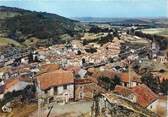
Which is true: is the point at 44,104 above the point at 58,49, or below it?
below

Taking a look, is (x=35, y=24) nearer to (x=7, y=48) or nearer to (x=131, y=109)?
(x=7, y=48)

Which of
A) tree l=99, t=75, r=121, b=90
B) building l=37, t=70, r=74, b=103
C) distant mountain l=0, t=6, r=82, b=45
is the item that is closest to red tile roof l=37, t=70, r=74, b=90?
building l=37, t=70, r=74, b=103

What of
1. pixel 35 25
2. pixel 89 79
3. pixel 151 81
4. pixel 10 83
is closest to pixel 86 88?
pixel 89 79

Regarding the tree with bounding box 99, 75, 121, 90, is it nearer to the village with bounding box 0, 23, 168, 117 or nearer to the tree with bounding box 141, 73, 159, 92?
the village with bounding box 0, 23, 168, 117

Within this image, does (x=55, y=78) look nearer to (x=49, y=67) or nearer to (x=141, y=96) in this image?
(x=49, y=67)

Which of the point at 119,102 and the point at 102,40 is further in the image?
the point at 102,40

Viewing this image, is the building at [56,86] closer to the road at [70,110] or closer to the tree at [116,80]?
the road at [70,110]

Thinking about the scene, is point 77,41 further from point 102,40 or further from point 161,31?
point 161,31

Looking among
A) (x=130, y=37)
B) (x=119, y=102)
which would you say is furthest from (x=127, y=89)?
(x=130, y=37)
